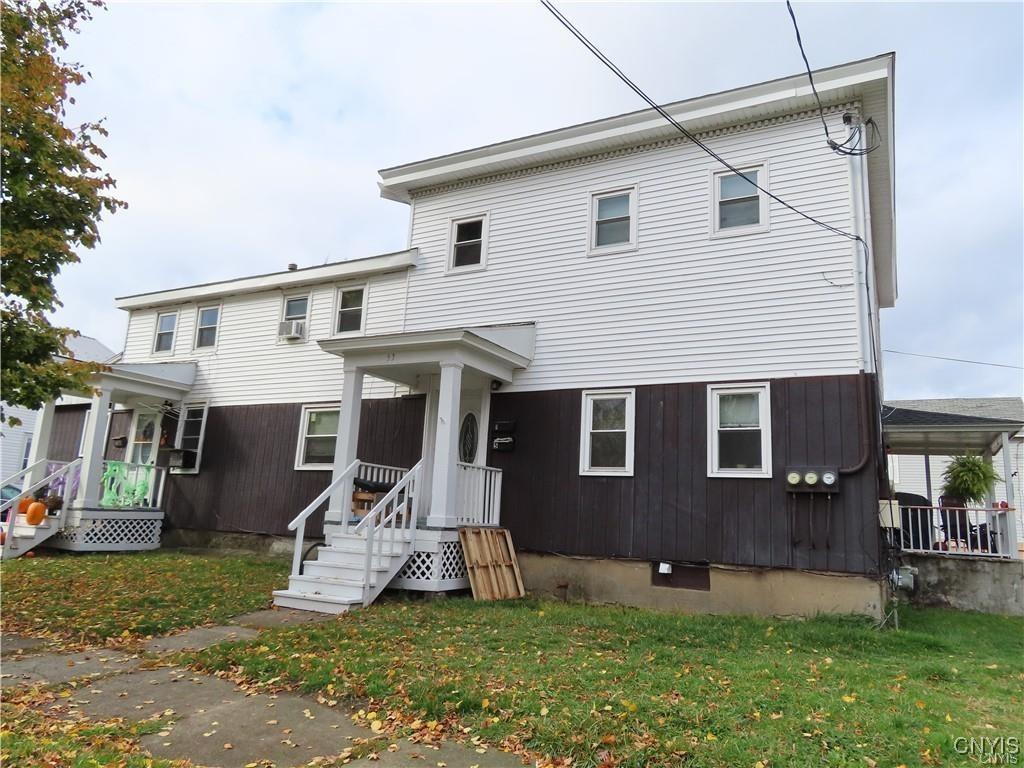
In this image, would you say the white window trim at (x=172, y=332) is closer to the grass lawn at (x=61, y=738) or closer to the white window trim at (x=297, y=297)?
the white window trim at (x=297, y=297)

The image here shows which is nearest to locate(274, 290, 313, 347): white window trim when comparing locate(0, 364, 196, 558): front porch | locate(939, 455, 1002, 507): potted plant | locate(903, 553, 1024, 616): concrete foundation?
locate(0, 364, 196, 558): front porch

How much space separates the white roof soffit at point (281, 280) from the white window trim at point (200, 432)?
2.41 metres

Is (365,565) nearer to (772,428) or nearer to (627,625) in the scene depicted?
(627,625)

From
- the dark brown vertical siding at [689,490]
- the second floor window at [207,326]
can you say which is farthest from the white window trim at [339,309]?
the dark brown vertical siding at [689,490]

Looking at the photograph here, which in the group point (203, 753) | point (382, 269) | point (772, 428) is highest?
point (382, 269)

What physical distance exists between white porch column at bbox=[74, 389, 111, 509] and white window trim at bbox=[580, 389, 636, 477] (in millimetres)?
9163

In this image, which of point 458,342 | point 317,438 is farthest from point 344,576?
point 317,438

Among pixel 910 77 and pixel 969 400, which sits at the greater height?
pixel 910 77

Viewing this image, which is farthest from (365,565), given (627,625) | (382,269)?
(382,269)

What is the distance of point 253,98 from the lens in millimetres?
8344

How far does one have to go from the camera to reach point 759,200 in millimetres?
9672

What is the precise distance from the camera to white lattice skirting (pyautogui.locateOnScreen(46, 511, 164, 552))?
1229 centimetres

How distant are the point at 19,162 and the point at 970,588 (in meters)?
13.5

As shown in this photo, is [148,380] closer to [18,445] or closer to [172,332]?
[172,332]
